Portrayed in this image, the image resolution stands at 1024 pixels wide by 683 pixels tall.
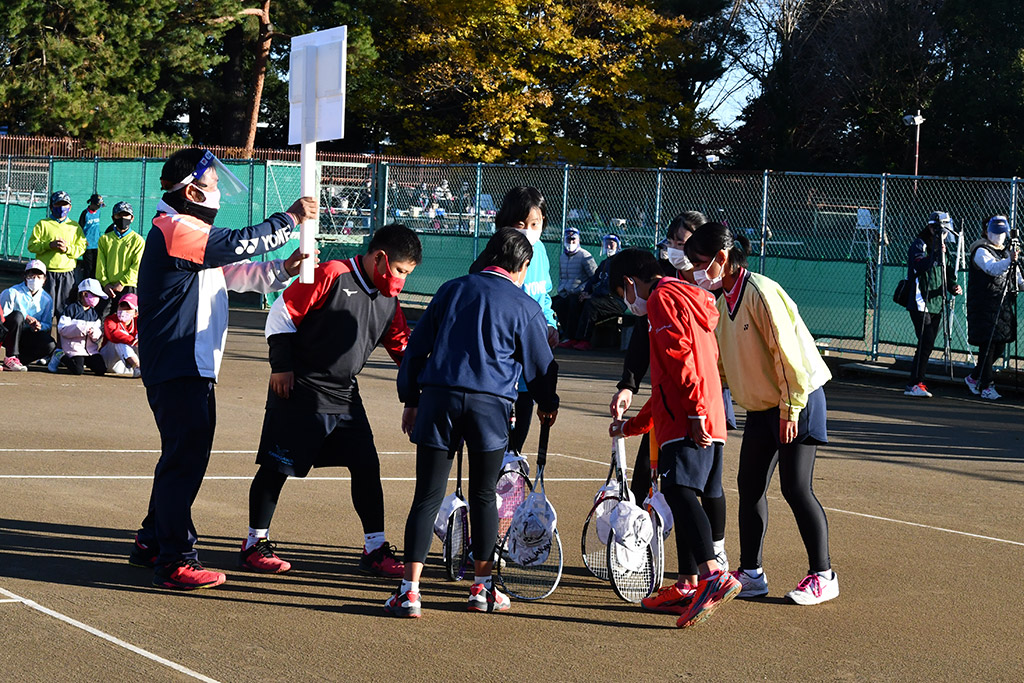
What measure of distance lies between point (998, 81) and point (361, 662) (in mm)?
45014

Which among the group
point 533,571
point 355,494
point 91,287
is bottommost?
point 533,571

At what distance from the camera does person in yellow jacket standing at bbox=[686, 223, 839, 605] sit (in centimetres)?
603

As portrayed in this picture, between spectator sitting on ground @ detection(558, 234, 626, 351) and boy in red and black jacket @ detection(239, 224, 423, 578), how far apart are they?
12.7m

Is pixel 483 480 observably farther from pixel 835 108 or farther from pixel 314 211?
pixel 835 108

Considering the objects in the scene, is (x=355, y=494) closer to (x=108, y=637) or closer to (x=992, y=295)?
(x=108, y=637)

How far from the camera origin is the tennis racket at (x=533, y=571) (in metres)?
6.25

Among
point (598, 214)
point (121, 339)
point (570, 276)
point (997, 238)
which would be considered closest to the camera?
point (997, 238)

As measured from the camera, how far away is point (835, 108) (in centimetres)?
5122

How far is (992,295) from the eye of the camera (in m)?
14.6

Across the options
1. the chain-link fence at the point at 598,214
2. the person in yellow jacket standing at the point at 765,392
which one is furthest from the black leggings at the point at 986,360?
the person in yellow jacket standing at the point at 765,392

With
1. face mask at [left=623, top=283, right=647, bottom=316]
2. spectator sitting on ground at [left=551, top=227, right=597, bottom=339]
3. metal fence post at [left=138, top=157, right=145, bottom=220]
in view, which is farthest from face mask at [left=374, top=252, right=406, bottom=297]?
metal fence post at [left=138, top=157, right=145, bottom=220]

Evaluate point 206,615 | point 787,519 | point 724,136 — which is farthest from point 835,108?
point 206,615

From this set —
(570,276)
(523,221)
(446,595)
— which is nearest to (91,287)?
(570,276)

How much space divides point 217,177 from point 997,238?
10.7m
